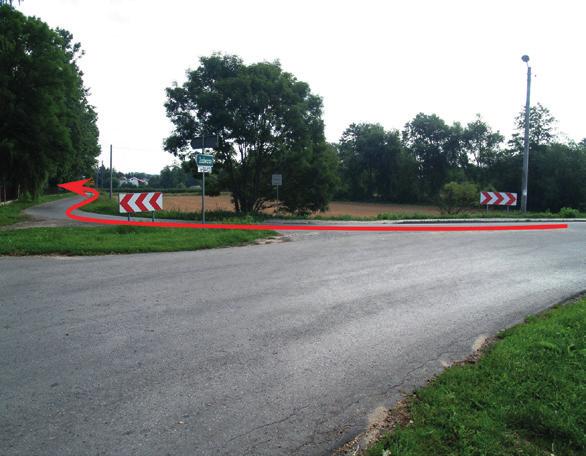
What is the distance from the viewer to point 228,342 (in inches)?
188

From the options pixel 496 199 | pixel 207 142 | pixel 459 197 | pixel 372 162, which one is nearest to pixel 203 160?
pixel 207 142

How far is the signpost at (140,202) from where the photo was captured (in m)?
15.7

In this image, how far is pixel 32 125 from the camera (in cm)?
2725

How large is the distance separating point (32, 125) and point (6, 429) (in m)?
29.3

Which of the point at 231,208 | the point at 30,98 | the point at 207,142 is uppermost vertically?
the point at 30,98

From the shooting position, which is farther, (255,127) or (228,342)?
(255,127)

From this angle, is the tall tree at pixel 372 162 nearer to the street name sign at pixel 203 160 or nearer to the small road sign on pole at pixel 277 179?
the small road sign on pole at pixel 277 179

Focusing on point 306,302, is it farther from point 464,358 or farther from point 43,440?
point 43,440

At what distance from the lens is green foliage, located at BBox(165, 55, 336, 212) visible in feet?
83.0

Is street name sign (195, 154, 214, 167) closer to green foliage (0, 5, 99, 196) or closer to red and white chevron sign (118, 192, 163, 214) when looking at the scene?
red and white chevron sign (118, 192, 163, 214)

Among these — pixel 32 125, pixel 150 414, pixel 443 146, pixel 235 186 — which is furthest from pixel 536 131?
pixel 150 414

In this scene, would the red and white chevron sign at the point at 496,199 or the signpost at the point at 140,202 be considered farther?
the red and white chevron sign at the point at 496,199

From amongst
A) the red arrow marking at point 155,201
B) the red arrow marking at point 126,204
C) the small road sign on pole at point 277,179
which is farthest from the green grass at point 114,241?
the small road sign on pole at point 277,179

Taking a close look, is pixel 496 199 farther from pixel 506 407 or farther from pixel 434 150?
pixel 434 150
